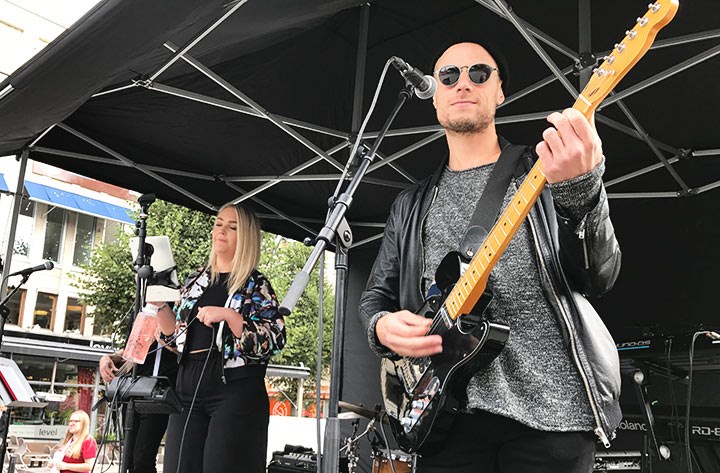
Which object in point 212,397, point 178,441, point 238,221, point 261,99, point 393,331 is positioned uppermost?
point 261,99

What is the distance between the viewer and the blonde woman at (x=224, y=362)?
9.95 ft

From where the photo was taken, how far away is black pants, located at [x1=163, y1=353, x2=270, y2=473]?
2.98 meters

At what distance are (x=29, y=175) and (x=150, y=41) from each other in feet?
76.2

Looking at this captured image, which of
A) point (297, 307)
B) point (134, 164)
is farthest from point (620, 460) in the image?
point (297, 307)

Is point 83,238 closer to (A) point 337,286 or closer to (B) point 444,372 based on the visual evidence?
(A) point 337,286

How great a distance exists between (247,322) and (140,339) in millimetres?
712

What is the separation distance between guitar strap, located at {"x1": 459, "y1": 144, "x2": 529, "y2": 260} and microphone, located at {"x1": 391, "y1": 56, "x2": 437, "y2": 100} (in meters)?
0.50

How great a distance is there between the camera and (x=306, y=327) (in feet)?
75.5

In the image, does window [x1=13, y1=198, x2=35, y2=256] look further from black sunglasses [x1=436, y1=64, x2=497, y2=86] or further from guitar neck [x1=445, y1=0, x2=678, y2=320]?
guitar neck [x1=445, y1=0, x2=678, y2=320]

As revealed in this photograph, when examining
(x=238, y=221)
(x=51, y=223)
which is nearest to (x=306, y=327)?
(x=51, y=223)

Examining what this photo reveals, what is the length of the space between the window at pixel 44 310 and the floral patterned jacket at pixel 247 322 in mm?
21952

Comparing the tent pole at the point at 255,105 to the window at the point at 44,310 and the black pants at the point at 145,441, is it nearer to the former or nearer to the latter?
the black pants at the point at 145,441

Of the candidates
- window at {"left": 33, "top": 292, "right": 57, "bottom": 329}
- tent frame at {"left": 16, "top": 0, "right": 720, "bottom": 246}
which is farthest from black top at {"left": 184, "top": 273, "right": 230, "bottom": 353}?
window at {"left": 33, "top": 292, "right": 57, "bottom": 329}

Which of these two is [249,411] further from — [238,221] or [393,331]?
[393,331]
